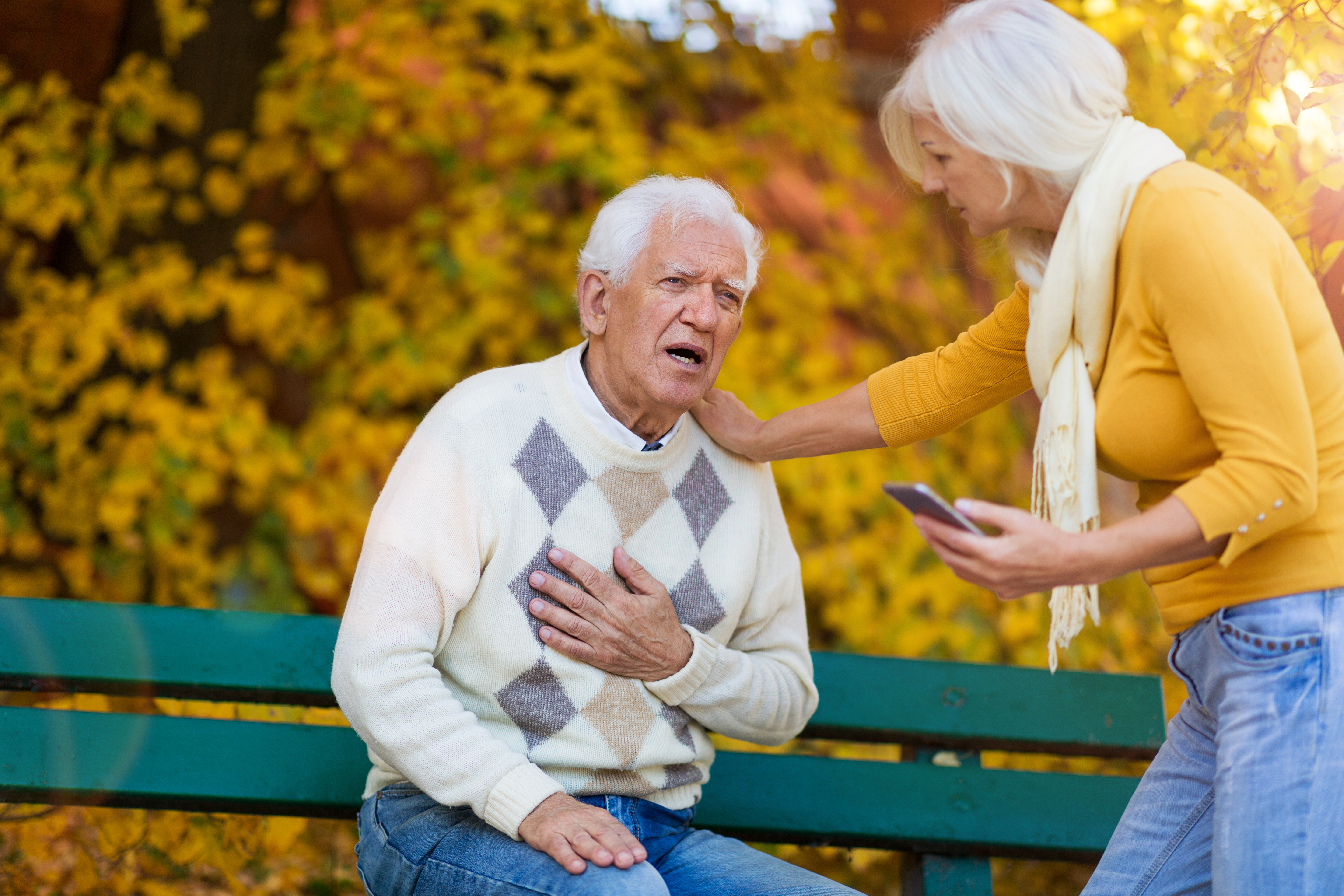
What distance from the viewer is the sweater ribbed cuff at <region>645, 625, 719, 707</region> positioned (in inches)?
81.8

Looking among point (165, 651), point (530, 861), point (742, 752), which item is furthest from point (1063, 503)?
point (165, 651)

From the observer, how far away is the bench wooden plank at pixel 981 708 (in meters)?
2.63

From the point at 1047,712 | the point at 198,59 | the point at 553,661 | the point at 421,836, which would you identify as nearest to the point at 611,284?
the point at 553,661

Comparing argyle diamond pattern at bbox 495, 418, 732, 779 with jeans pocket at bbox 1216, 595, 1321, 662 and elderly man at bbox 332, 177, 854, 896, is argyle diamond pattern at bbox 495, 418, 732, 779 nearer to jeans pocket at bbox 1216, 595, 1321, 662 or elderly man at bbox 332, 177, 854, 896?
elderly man at bbox 332, 177, 854, 896

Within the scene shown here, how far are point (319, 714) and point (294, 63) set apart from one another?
8.57ft

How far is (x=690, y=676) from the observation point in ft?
→ 6.86

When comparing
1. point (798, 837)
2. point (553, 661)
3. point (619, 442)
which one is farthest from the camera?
point (798, 837)

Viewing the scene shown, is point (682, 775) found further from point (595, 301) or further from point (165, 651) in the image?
point (165, 651)

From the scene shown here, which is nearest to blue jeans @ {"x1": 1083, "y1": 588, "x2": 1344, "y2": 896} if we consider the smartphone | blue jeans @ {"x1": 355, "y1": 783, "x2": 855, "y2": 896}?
the smartphone

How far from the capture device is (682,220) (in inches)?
86.0

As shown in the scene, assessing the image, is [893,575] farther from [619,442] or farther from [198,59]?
[198,59]

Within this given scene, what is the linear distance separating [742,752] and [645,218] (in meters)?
1.17

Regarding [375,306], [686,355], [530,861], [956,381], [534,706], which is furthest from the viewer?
[375,306]

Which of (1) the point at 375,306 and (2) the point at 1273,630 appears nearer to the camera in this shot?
(2) the point at 1273,630
